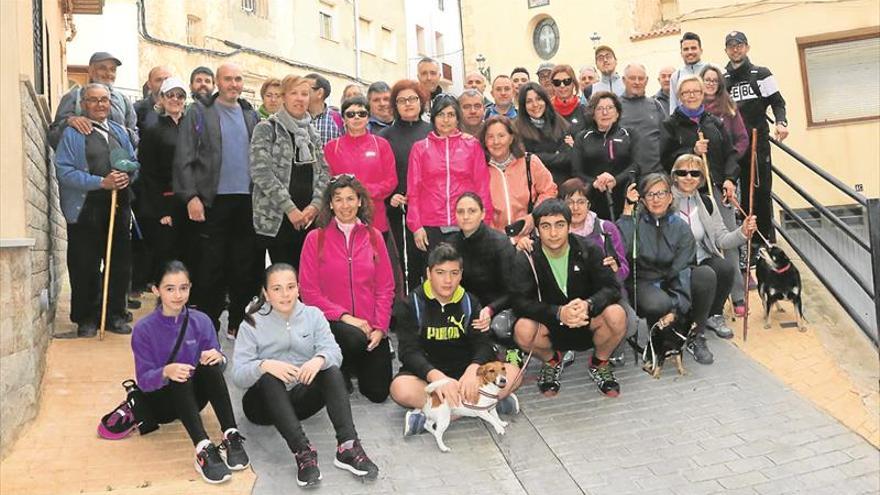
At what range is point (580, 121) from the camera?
6871 mm

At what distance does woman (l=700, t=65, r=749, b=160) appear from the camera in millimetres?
6746

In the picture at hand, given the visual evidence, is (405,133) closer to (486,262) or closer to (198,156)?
Answer: (486,262)

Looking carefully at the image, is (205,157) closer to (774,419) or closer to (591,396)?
(591,396)

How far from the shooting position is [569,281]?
5.11m

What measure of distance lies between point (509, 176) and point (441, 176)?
558mm

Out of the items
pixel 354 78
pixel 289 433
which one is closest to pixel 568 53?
pixel 354 78

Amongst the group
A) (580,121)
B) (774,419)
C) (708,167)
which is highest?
(580,121)

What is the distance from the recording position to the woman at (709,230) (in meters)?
5.75

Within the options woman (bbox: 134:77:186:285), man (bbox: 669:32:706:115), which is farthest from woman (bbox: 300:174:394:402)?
man (bbox: 669:32:706:115)

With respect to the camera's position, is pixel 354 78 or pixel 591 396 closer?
pixel 591 396

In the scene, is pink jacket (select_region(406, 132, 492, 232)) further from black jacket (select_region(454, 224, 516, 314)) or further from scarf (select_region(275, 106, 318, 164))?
scarf (select_region(275, 106, 318, 164))

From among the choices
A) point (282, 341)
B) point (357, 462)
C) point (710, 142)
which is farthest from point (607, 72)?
point (357, 462)

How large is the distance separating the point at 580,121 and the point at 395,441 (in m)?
3.63

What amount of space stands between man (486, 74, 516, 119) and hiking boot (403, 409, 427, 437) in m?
3.42
